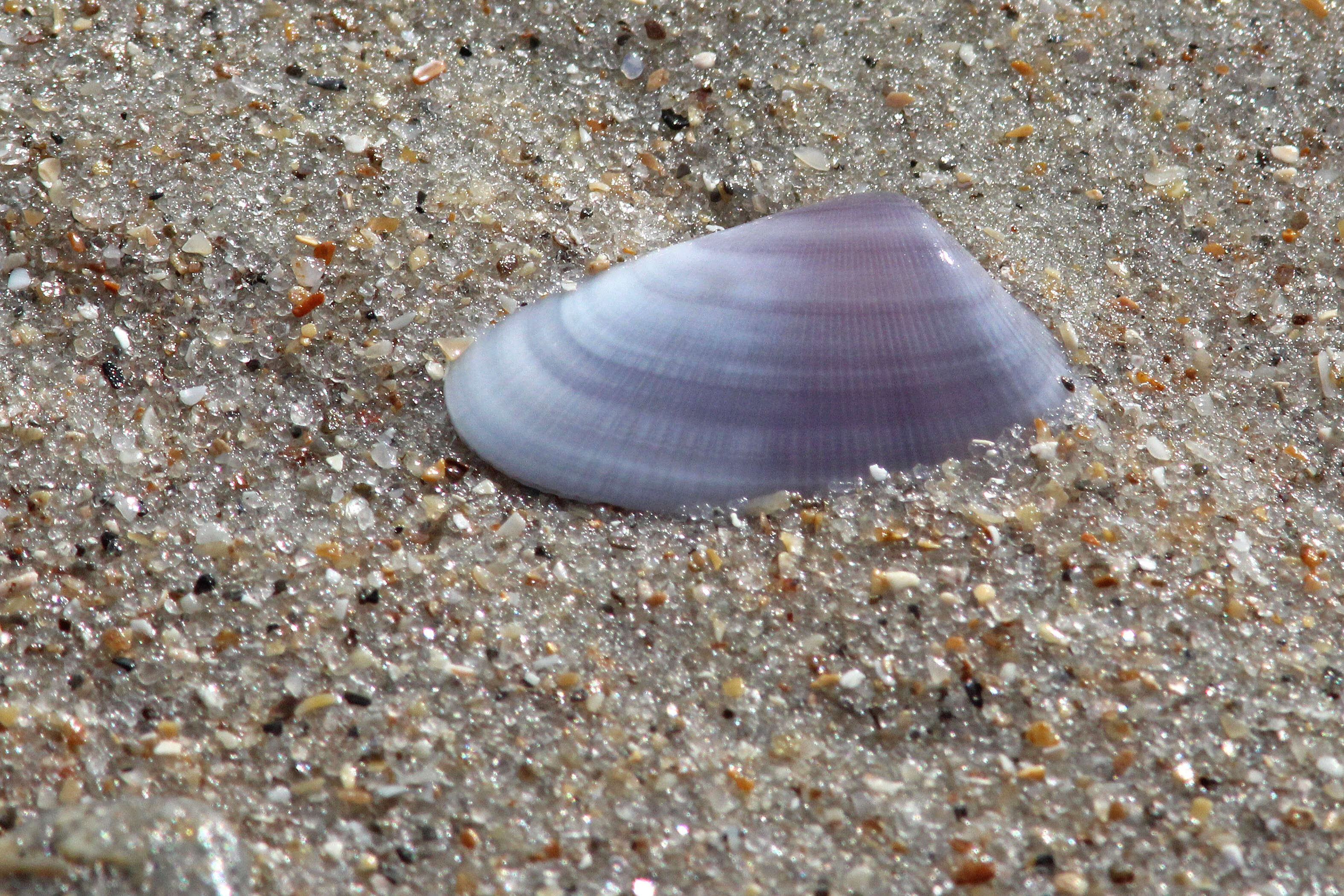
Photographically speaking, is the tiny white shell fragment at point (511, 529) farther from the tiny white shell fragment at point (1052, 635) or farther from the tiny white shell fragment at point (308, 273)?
the tiny white shell fragment at point (1052, 635)

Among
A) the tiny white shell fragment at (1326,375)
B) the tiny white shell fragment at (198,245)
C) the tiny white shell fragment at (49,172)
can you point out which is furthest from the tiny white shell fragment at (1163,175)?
the tiny white shell fragment at (49,172)

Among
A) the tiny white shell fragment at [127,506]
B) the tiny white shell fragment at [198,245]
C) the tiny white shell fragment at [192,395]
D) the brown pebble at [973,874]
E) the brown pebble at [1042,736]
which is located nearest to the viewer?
the brown pebble at [973,874]

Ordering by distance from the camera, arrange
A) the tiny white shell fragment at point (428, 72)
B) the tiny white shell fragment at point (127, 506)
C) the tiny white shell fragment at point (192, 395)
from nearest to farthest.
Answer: the tiny white shell fragment at point (127, 506), the tiny white shell fragment at point (192, 395), the tiny white shell fragment at point (428, 72)

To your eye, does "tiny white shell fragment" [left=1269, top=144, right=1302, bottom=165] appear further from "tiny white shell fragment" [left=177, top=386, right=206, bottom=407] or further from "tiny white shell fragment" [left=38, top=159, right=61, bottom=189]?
"tiny white shell fragment" [left=38, top=159, right=61, bottom=189]

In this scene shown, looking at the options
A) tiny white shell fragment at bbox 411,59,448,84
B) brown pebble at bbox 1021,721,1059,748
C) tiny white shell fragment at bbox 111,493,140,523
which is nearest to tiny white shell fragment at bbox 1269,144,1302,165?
brown pebble at bbox 1021,721,1059,748

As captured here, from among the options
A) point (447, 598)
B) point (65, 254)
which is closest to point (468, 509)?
point (447, 598)

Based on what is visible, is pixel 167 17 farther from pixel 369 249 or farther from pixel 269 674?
pixel 269 674
